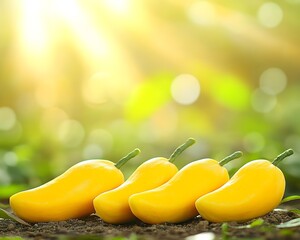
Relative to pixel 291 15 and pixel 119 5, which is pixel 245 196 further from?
pixel 119 5

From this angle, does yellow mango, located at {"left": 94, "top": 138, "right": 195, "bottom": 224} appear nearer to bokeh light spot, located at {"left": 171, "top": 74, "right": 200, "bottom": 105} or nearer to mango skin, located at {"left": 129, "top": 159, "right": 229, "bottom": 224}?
mango skin, located at {"left": 129, "top": 159, "right": 229, "bottom": 224}

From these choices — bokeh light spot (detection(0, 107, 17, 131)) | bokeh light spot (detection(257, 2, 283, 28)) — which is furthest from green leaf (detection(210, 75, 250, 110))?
bokeh light spot (detection(0, 107, 17, 131))

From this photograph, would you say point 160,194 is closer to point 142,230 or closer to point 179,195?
point 179,195

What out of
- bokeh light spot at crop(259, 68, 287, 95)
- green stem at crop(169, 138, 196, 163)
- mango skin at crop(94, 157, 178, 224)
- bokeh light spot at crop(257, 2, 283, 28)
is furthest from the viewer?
bokeh light spot at crop(259, 68, 287, 95)

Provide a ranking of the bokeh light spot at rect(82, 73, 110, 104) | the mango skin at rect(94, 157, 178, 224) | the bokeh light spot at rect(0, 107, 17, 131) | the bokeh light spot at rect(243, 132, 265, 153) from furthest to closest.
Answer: the bokeh light spot at rect(82, 73, 110, 104)
the bokeh light spot at rect(0, 107, 17, 131)
the bokeh light spot at rect(243, 132, 265, 153)
the mango skin at rect(94, 157, 178, 224)

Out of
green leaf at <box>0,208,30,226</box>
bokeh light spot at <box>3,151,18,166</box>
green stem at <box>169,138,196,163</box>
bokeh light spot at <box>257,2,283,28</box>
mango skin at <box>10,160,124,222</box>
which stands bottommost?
bokeh light spot at <box>3,151,18,166</box>

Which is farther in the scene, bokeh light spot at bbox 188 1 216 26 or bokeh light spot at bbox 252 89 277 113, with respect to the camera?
bokeh light spot at bbox 252 89 277 113

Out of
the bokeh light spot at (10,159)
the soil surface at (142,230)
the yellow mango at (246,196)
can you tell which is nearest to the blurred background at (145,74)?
the bokeh light spot at (10,159)
